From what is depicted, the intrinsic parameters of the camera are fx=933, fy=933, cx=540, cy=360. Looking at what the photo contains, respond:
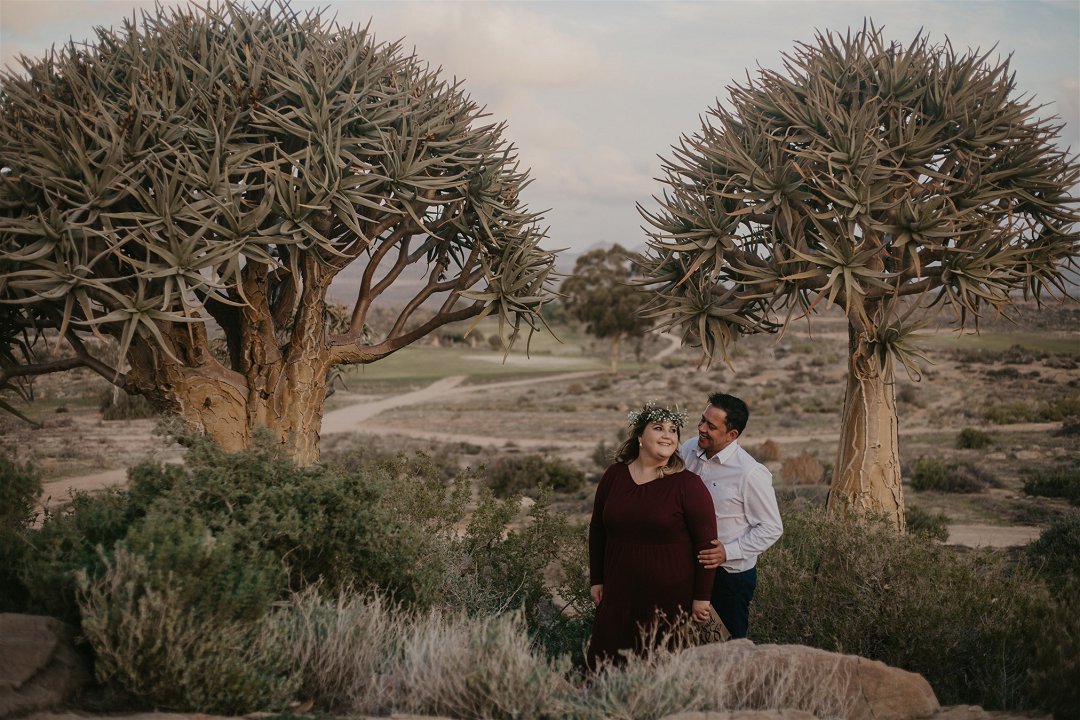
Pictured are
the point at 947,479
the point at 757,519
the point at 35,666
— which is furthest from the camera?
the point at 947,479

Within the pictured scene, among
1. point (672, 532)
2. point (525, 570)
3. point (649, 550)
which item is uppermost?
point (672, 532)

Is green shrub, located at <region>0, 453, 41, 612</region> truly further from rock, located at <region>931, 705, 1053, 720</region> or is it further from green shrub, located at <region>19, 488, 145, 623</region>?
rock, located at <region>931, 705, 1053, 720</region>

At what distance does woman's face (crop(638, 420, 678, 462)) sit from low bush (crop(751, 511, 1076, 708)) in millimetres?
2123

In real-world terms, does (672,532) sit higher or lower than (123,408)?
higher

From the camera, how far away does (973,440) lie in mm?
24875

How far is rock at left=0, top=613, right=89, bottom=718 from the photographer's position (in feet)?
13.9

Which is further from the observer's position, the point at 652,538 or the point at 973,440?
the point at 973,440

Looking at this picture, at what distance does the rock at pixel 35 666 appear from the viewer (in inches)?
167

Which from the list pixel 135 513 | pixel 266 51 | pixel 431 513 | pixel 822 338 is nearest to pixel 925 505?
pixel 431 513

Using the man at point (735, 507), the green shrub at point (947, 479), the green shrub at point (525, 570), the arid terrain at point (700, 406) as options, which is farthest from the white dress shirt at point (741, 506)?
the green shrub at point (947, 479)

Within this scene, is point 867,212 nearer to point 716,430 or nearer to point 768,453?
point 716,430

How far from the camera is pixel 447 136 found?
33.8ft

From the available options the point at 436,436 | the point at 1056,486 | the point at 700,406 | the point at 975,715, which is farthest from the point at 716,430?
the point at 700,406

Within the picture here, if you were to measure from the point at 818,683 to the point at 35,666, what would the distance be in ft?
12.7
